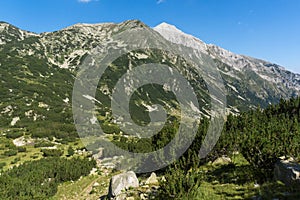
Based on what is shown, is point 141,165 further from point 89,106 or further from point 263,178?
point 89,106

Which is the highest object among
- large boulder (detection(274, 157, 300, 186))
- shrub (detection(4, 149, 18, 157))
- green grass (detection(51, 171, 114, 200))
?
large boulder (detection(274, 157, 300, 186))

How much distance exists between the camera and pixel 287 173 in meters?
18.5

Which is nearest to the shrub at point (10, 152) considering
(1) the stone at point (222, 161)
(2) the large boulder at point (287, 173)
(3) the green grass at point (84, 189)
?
(3) the green grass at point (84, 189)

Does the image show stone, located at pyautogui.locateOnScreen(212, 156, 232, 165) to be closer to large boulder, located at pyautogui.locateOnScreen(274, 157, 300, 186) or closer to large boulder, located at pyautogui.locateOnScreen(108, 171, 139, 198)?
large boulder, located at pyautogui.locateOnScreen(274, 157, 300, 186)

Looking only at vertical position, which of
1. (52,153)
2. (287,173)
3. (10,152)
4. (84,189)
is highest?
(287,173)

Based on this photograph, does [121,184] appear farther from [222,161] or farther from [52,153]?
[52,153]

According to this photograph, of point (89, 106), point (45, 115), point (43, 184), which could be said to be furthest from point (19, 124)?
point (43, 184)

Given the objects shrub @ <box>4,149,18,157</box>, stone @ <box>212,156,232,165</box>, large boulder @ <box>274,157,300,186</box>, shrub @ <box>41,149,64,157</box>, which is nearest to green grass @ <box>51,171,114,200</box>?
stone @ <box>212,156,232,165</box>

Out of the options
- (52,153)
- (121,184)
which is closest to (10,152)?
(52,153)

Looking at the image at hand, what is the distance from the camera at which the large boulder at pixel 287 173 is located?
58.2ft

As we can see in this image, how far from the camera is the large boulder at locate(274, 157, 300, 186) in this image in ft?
58.2

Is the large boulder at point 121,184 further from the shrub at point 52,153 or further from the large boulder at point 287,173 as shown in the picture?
the shrub at point 52,153

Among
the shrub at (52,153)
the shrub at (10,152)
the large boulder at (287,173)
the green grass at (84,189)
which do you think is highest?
the large boulder at (287,173)

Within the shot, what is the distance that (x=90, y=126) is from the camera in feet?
294
